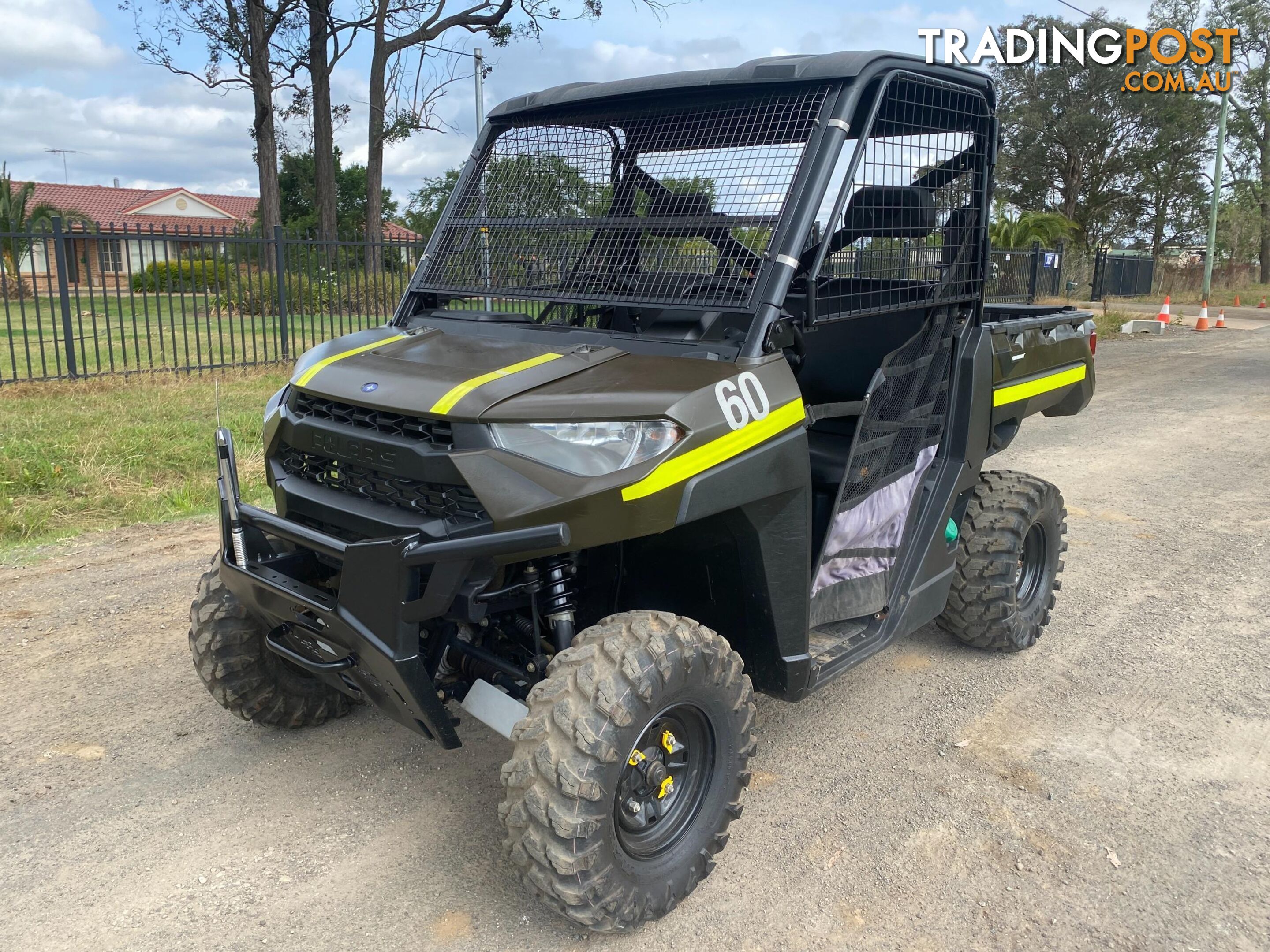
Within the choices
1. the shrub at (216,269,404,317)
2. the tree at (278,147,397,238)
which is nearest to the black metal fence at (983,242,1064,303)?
the shrub at (216,269,404,317)

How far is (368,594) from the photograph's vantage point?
8.35 feet

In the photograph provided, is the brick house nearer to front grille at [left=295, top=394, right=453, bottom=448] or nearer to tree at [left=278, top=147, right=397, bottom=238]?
tree at [left=278, top=147, right=397, bottom=238]

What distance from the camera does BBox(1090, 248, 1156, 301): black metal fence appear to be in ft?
85.5

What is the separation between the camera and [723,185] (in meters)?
3.21

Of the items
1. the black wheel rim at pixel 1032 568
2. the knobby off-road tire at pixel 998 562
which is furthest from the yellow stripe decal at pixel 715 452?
the black wheel rim at pixel 1032 568

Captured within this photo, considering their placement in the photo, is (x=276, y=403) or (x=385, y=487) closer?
(x=385, y=487)

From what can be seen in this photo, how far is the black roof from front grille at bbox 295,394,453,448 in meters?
1.39

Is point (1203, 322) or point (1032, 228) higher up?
point (1032, 228)

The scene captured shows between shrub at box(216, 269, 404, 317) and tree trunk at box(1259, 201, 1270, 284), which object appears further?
tree trunk at box(1259, 201, 1270, 284)

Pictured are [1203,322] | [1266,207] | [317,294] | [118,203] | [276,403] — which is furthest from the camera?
[118,203]

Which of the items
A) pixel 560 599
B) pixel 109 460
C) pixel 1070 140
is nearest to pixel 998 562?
pixel 560 599

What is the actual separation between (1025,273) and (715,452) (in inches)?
690

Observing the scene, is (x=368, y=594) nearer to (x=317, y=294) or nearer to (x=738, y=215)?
(x=738, y=215)

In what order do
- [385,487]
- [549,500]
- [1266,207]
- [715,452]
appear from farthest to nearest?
[1266,207] → [385,487] → [715,452] → [549,500]
